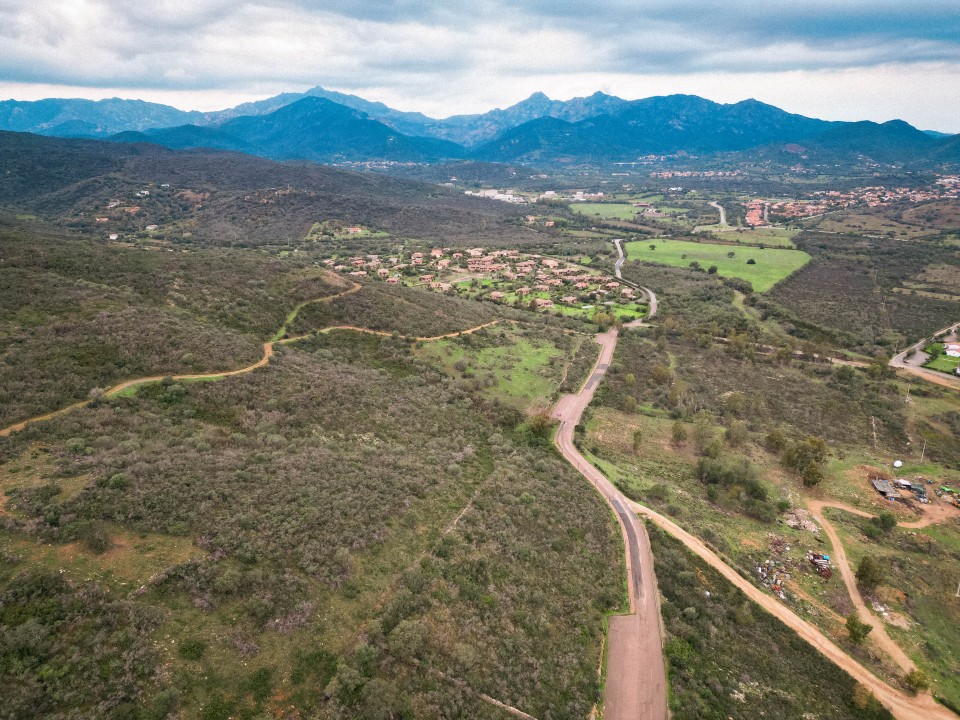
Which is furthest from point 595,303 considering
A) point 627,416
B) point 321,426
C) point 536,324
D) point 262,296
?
point 321,426

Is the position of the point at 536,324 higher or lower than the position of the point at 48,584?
lower

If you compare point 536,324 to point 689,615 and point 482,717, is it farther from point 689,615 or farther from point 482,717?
point 482,717

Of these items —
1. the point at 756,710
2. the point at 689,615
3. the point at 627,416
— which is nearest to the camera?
the point at 756,710

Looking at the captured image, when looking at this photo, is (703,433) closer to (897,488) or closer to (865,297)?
(897,488)

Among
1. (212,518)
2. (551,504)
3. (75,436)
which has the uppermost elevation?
(75,436)

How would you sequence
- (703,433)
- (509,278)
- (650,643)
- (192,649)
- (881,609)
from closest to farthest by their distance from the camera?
1. (192,649)
2. (650,643)
3. (881,609)
4. (703,433)
5. (509,278)

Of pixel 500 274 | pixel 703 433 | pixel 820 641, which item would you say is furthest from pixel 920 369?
pixel 500 274
